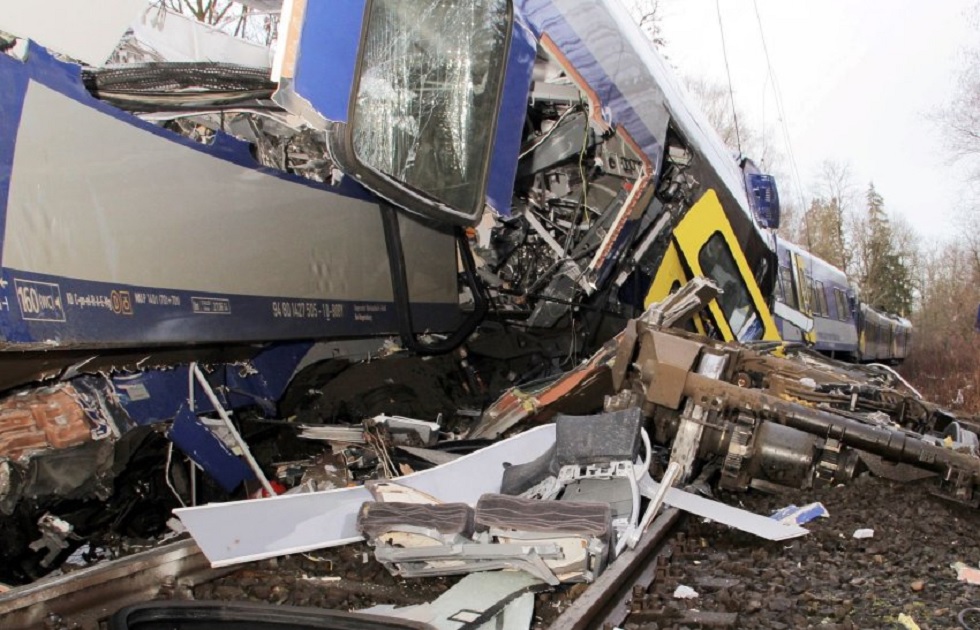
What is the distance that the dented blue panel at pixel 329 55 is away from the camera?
3.42 m

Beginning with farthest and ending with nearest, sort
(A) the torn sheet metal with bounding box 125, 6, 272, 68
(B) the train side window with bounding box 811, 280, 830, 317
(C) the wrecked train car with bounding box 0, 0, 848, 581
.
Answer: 1. (B) the train side window with bounding box 811, 280, 830, 317
2. (A) the torn sheet metal with bounding box 125, 6, 272, 68
3. (C) the wrecked train car with bounding box 0, 0, 848, 581

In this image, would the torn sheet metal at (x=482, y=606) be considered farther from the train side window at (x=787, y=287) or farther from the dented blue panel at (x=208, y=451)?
the train side window at (x=787, y=287)

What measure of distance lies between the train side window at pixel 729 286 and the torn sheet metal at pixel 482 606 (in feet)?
17.4

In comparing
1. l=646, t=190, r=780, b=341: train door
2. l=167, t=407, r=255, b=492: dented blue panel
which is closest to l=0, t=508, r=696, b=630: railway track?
l=167, t=407, r=255, b=492: dented blue panel

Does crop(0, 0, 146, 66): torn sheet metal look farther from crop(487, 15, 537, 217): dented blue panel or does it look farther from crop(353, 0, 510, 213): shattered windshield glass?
crop(487, 15, 537, 217): dented blue panel

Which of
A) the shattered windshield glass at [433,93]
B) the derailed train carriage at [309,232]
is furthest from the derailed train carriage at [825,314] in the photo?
the shattered windshield glass at [433,93]

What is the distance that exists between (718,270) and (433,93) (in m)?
4.38

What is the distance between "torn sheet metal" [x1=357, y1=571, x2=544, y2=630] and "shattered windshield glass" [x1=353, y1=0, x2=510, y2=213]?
2231mm

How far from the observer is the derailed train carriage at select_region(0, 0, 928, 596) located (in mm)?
3689

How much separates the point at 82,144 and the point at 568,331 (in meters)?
4.58

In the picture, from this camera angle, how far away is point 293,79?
337 cm

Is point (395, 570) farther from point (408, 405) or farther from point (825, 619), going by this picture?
point (408, 405)

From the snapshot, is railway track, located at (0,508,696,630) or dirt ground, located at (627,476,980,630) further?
dirt ground, located at (627,476,980,630)

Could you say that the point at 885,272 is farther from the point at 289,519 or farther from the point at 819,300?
the point at 289,519
